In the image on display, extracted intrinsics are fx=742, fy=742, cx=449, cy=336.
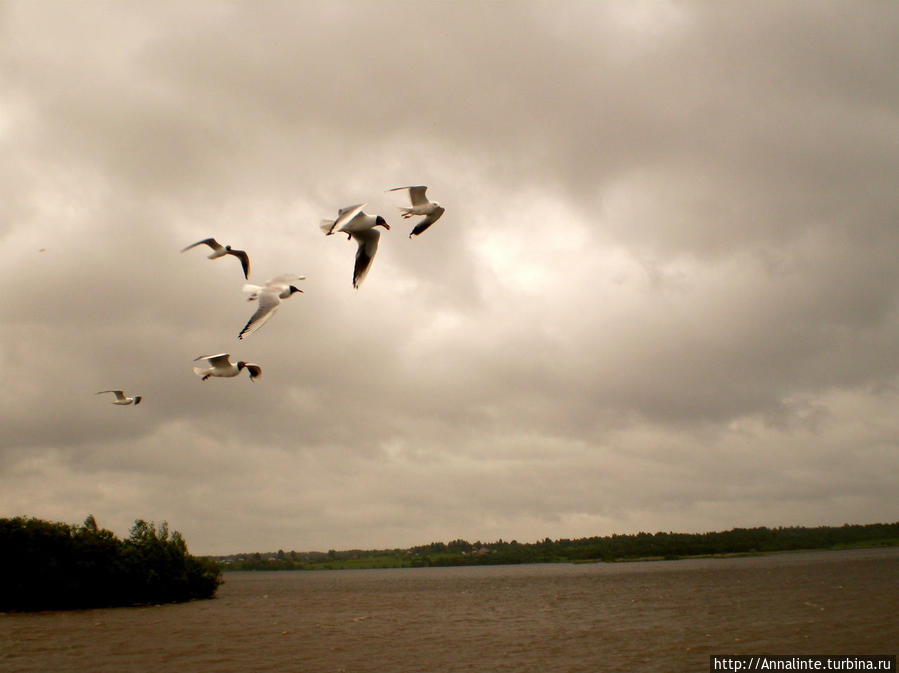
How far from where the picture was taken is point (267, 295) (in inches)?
520

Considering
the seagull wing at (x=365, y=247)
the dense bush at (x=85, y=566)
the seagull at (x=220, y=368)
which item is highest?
the seagull wing at (x=365, y=247)

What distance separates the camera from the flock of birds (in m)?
13.0

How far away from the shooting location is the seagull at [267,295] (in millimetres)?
12125

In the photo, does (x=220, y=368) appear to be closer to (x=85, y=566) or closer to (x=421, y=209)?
(x=421, y=209)

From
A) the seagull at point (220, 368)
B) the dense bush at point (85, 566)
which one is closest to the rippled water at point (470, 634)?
the dense bush at point (85, 566)

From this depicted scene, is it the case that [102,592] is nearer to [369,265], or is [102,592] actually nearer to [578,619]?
[578,619]

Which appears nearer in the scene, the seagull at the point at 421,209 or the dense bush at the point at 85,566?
the seagull at the point at 421,209

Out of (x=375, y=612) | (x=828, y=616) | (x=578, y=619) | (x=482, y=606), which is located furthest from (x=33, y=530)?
(x=828, y=616)

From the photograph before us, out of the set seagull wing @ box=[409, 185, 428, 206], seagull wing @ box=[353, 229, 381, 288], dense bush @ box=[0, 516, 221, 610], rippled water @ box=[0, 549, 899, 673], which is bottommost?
rippled water @ box=[0, 549, 899, 673]

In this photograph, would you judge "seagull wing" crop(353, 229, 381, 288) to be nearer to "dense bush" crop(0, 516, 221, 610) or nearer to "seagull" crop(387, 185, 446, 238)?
"seagull" crop(387, 185, 446, 238)

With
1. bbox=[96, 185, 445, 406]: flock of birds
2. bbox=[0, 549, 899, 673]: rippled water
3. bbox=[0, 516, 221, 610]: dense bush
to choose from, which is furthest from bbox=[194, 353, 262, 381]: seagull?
bbox=[0, 516, 221, 610]: dense bush

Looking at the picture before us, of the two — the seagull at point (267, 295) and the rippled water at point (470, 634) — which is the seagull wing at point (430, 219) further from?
the rippled water at point (470, 634)

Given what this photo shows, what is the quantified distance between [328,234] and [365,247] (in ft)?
4.52

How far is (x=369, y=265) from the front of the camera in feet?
46.7
